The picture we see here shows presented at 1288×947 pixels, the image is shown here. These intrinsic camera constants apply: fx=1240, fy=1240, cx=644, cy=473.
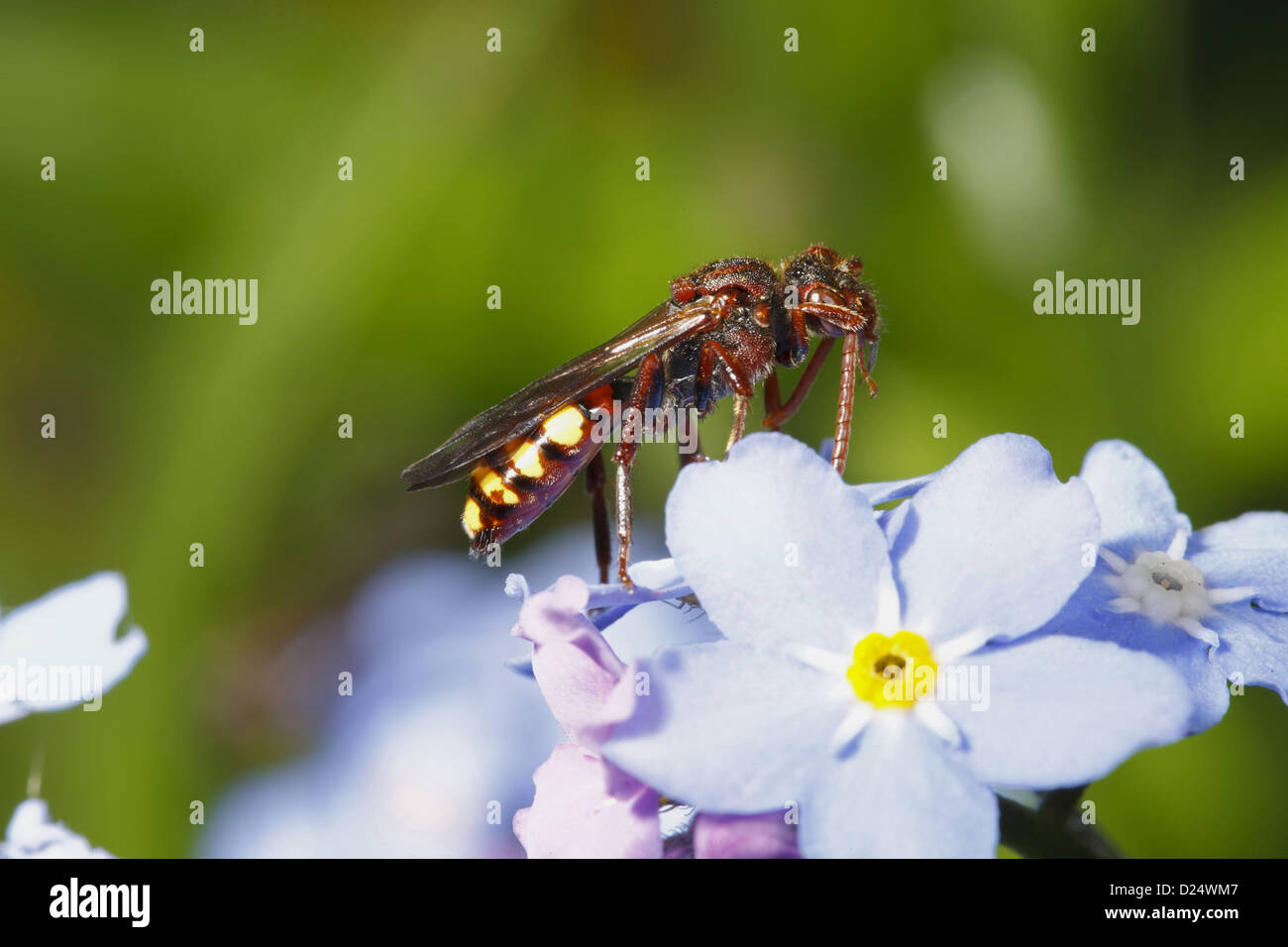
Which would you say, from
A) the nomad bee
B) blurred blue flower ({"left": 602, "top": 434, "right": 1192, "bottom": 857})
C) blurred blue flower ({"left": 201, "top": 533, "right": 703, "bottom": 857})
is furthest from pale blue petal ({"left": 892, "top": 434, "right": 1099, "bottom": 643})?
blurred blue flower ({"left": 201, "top": 533, "right": 703, "bottom": 857})

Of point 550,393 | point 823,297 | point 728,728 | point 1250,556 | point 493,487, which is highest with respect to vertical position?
point 823,297

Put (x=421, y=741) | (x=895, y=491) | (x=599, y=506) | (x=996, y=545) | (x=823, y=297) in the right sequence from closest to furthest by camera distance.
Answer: (x=996, y=545) → (x=895, y=491) → (x=823, y=297) → (x=599, y=506) → (x=421, y=741)

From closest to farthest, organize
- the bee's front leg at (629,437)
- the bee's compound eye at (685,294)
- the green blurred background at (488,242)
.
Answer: the bee's front leg at (629,437)
the bee's compound eye at (685,294)
the green blurred background at (488,242)

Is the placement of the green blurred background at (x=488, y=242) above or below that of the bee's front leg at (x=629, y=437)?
above

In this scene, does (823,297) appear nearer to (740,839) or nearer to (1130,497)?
(1130,497)

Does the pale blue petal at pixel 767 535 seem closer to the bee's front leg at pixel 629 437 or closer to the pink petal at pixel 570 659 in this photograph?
the pink petal at pixel 570 659

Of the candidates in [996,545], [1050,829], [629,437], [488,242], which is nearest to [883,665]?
[996,545]

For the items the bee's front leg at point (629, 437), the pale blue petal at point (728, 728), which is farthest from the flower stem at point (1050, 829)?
the bee's front leg at point (629, 437)
